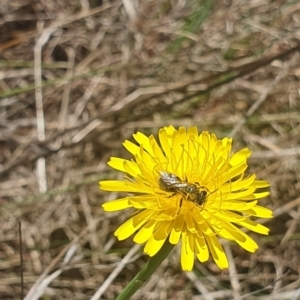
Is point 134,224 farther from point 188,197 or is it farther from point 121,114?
point 121,114

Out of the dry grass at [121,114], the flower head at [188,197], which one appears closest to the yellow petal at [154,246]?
the flower head at [188,197]

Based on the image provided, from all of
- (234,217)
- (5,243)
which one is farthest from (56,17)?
(234,217)

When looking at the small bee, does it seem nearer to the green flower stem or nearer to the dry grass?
the green flower stem

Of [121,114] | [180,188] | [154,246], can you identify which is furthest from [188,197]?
[121,114]

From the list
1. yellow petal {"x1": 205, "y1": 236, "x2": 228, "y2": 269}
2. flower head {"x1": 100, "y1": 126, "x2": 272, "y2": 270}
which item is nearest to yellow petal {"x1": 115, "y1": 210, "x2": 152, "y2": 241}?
flower head {"x1": 100, "y1": 126, "x2": 272, "y2": 270}

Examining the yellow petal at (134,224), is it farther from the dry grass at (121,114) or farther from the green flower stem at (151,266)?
the dry grass at (121,114)

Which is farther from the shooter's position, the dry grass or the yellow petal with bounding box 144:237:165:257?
the dry grass

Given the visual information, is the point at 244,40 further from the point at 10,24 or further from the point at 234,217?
the point at 234,217
